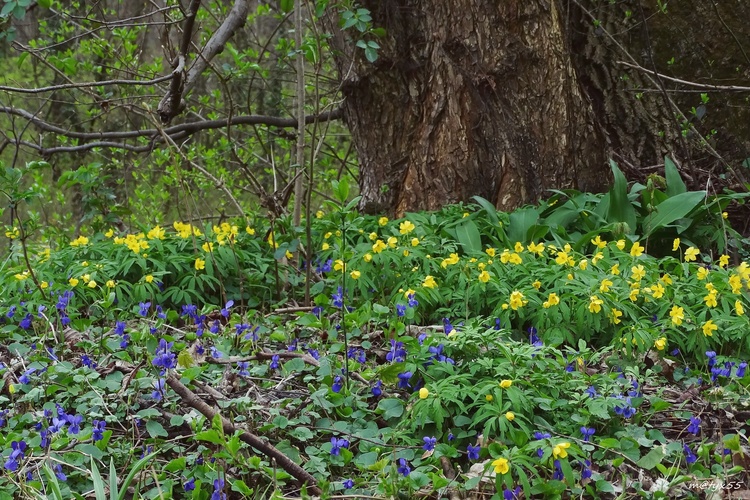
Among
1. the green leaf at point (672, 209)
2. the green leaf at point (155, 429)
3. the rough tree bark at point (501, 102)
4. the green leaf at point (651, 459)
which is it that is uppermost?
the rough tree bark at point (501, 102)

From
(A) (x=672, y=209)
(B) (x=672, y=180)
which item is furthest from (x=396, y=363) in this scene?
(B) (x=672, y=180)

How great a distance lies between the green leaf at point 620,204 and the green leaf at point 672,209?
0.09m

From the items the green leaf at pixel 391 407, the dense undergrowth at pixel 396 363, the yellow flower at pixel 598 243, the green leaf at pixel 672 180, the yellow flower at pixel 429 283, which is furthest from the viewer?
the green leaf at pixel 672 180

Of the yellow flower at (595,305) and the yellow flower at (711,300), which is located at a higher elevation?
the yellow flower at (595,305)

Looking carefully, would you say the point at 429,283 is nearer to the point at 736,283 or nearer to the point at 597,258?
the point at 597,258

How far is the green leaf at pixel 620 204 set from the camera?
434 centimetres

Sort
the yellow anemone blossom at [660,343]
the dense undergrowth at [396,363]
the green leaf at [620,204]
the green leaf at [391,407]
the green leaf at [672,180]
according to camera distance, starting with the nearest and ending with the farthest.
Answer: the dense undergrowth at [396,363]
the green leaf at [391,407]
the yellow anemone blossom at [660,343]
the green leaf at [620,204]
the green leaf at [672,180]

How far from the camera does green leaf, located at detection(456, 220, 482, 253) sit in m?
4.16

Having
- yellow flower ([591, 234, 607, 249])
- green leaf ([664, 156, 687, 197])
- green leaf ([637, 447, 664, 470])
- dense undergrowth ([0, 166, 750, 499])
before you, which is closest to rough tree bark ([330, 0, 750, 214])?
green leaf ([664, 156, 687, 197])

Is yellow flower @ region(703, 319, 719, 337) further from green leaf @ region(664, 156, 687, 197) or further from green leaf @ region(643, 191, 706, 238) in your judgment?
green leaf @ region(664, 156, 687, 197)

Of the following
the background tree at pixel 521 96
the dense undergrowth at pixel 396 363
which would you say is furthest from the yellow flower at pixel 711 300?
the background tree at pixel 521 96

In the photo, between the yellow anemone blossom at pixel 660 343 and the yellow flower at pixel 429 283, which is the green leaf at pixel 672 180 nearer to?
the yellow anemone blossom at pixel 660 343

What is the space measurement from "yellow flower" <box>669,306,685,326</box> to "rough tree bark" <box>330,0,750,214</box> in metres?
1.85

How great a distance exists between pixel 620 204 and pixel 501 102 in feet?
3.30
